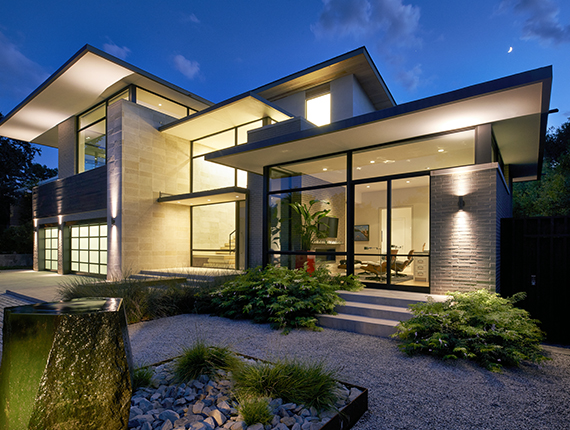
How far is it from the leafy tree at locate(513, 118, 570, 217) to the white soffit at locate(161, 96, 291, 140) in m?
13.4

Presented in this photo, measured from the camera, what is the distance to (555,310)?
593 centimetres

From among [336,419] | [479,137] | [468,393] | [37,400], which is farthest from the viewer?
[479,137]

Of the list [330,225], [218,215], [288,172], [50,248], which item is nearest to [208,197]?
[218,215]

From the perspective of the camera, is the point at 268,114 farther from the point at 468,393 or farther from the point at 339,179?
the point at 468,393

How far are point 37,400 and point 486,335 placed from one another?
472 centimetres

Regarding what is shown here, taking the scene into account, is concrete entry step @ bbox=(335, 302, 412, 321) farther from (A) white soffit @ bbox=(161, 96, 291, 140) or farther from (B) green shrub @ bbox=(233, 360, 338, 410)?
(A) white soffit @ bbox=(161, 96, 291, 140)

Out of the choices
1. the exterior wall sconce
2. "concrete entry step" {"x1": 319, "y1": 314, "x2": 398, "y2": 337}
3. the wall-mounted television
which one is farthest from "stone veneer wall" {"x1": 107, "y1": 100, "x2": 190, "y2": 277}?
the exterior wall sconce

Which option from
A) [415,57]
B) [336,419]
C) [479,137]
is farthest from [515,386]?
[415,57]

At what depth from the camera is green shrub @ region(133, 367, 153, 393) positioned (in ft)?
9.77

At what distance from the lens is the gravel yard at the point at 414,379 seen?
2801mm

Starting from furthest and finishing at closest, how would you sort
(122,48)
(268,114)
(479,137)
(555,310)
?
(122,48), (268,114), (479,137), (555,310)

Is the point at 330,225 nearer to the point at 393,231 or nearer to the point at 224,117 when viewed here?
the point at 393,231

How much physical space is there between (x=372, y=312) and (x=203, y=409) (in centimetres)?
405

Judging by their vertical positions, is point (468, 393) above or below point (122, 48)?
below
